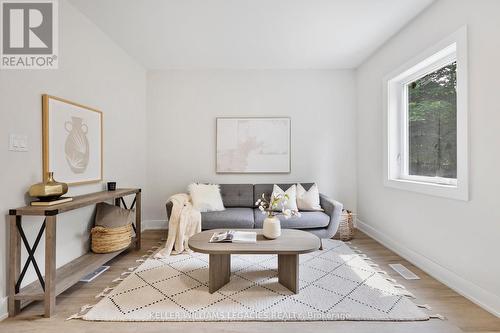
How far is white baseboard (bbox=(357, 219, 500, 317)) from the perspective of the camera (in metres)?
1.84

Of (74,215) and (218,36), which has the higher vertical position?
(218,36)

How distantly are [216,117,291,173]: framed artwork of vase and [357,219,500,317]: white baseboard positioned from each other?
1.94 meters

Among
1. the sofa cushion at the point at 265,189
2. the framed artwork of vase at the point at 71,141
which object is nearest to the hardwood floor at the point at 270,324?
the framed artwork of vase at the point at 71,141

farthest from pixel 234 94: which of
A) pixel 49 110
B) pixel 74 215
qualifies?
pixel 74 215

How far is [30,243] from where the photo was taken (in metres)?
2.00

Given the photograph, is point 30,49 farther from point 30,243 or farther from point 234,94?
point 234,94

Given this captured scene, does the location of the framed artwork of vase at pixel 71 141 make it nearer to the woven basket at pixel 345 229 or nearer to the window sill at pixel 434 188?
the woven basket at pixel 345 229

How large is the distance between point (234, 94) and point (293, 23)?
161 cm

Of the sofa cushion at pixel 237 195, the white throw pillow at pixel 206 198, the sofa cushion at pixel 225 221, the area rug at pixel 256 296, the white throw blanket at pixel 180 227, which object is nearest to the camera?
the area rug at pixel 256 296

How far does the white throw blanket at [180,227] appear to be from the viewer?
2982 millimetres

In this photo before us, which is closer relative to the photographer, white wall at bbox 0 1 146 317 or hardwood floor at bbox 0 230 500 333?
hardwood floor at bbox 0 230 500 333

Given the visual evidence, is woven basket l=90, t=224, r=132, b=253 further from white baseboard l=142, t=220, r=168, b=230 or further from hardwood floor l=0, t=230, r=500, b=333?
white baseboard l=142, t=220, r=168, b=230

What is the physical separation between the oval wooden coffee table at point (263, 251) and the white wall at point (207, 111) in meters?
1.93

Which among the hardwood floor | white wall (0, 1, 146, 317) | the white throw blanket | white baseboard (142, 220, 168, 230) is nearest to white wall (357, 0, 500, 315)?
the hardwood floor
